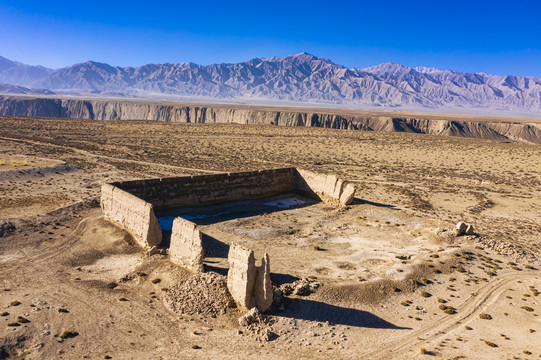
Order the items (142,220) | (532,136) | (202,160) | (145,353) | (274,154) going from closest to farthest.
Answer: (145,353) → (142,220) → (202,160) → (274,154) → (532,136)

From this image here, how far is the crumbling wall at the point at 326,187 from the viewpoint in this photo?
25.3 m

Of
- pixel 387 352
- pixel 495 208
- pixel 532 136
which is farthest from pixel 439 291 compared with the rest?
pixel 532 136

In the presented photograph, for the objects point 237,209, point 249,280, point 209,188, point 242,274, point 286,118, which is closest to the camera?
point 249,280

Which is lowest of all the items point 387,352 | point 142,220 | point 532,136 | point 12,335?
point 12,335

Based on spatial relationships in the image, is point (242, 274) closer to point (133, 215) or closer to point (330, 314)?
point (330, 314)

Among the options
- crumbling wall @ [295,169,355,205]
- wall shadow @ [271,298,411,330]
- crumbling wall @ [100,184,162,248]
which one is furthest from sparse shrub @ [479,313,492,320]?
crumbling wall @ [100,184,162,248]

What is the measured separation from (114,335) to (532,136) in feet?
413

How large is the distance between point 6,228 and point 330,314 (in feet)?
50.1

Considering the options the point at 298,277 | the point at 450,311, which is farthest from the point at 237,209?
the point at 450,311

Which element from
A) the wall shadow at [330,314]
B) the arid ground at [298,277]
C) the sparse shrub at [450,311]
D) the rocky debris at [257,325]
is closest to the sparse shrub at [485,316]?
the arid ground at [298,277]

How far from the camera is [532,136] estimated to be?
110 metres

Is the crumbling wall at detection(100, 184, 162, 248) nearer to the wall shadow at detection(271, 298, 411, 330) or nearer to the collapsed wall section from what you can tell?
the collapsed wall section

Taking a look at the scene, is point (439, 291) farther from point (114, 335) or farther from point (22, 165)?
point (22, 165)

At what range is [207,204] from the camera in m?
24.7
